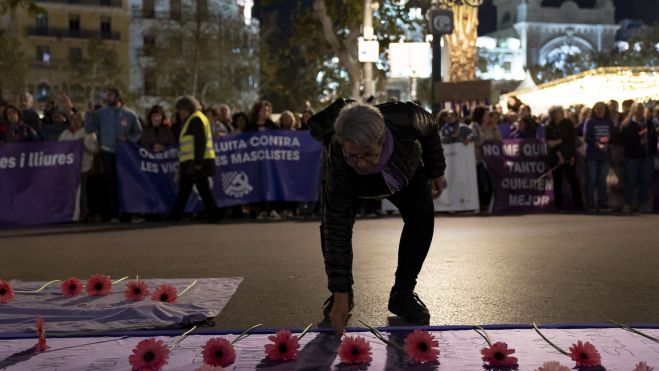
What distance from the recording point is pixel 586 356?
4172 mm

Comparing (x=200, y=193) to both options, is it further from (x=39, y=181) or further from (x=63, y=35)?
(x=63, y=35)

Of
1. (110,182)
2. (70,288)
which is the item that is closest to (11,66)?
(110,182)

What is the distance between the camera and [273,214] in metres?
15.2

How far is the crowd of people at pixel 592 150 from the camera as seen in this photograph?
16.0 meters

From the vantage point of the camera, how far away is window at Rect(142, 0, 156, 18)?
7869 cm

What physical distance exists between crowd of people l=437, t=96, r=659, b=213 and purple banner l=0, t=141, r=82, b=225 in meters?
6.08

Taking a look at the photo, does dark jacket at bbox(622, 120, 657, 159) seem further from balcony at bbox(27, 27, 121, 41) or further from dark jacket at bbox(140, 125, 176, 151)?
balcony at bbox(27, 27, 121, 41)

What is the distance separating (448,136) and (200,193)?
171 inches

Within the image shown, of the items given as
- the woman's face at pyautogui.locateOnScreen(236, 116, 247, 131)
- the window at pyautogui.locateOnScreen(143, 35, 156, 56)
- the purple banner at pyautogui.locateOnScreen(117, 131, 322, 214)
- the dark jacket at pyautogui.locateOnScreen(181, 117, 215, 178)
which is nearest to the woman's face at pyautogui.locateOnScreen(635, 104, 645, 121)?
the purple banner at pyautogui.locateOnScreen(117, 131, 322, 214)

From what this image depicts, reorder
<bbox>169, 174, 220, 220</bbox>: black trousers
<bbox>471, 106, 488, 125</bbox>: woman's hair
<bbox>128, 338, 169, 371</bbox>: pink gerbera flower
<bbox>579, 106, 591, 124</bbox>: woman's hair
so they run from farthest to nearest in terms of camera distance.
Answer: <bbox>579, 106, 591, 124</bbox>: woman's hair → <bbox>471, 106, 488, 125</bbox>: woman's hair → <bbox>169, 174, 220, 220</bbox>: black trousers → <bbox>128, 338, 169, 371</bbox>: pink gerbera flower

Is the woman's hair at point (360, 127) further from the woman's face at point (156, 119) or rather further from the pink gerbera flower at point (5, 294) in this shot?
the woman's face at point (156, 119)

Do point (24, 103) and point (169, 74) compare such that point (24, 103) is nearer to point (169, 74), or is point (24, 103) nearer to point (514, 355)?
point (514, 355)

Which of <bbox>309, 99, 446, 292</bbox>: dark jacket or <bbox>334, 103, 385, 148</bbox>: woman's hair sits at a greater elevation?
<bbox>334, 103, 385, 148</bbox>: woman's hair

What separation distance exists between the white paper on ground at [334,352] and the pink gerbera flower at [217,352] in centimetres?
7
